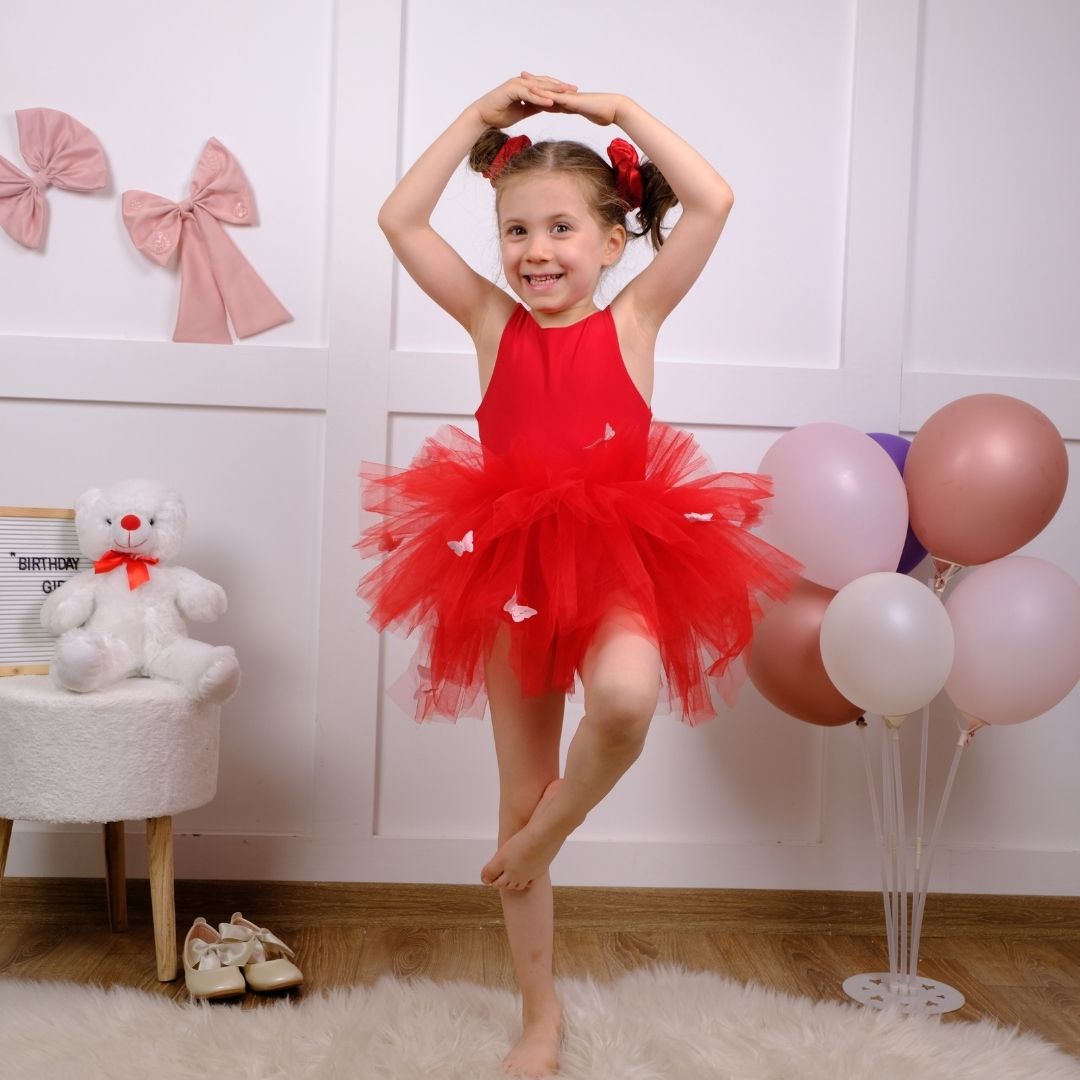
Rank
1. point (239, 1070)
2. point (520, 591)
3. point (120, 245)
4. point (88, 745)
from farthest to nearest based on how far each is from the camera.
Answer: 1. point (120, 245)
2. point (88, 745)
3. point (239, 1070)
4. point (520, 591)

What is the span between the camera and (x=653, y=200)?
1.88 meters

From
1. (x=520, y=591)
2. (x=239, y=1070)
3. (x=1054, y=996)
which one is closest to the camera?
(x=520, y=591)

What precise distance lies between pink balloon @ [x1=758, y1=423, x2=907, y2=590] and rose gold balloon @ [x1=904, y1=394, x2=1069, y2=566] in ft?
0.19

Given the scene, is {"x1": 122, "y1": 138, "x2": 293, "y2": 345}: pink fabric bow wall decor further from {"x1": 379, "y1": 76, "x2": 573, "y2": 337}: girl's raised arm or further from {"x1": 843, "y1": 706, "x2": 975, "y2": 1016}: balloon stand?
{"x1": 843, "y1": 706, "x2": 975, "y2": 1016}: balloon stand

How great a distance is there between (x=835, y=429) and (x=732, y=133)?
810 mm

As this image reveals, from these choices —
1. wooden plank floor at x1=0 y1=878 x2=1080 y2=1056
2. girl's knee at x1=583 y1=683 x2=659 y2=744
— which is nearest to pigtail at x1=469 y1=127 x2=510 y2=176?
girl's knee at x1=583 y1=683 x2=659 y2=744

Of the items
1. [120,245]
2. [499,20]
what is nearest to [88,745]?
[120,245]

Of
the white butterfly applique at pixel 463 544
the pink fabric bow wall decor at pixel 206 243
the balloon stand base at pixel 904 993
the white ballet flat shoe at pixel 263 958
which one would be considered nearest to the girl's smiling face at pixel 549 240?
the white butterfly applique at pixel 463 544

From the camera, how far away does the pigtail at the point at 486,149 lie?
1.90m

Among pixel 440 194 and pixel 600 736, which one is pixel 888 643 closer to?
pixel 600 736

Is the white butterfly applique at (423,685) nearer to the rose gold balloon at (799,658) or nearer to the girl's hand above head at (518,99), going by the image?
the rose gold balloon at (799,658)

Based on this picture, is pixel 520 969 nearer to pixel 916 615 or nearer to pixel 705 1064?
pixel 705 1064

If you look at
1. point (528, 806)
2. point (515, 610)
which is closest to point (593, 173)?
point (515, 610)

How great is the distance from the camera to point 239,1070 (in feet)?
5.50
